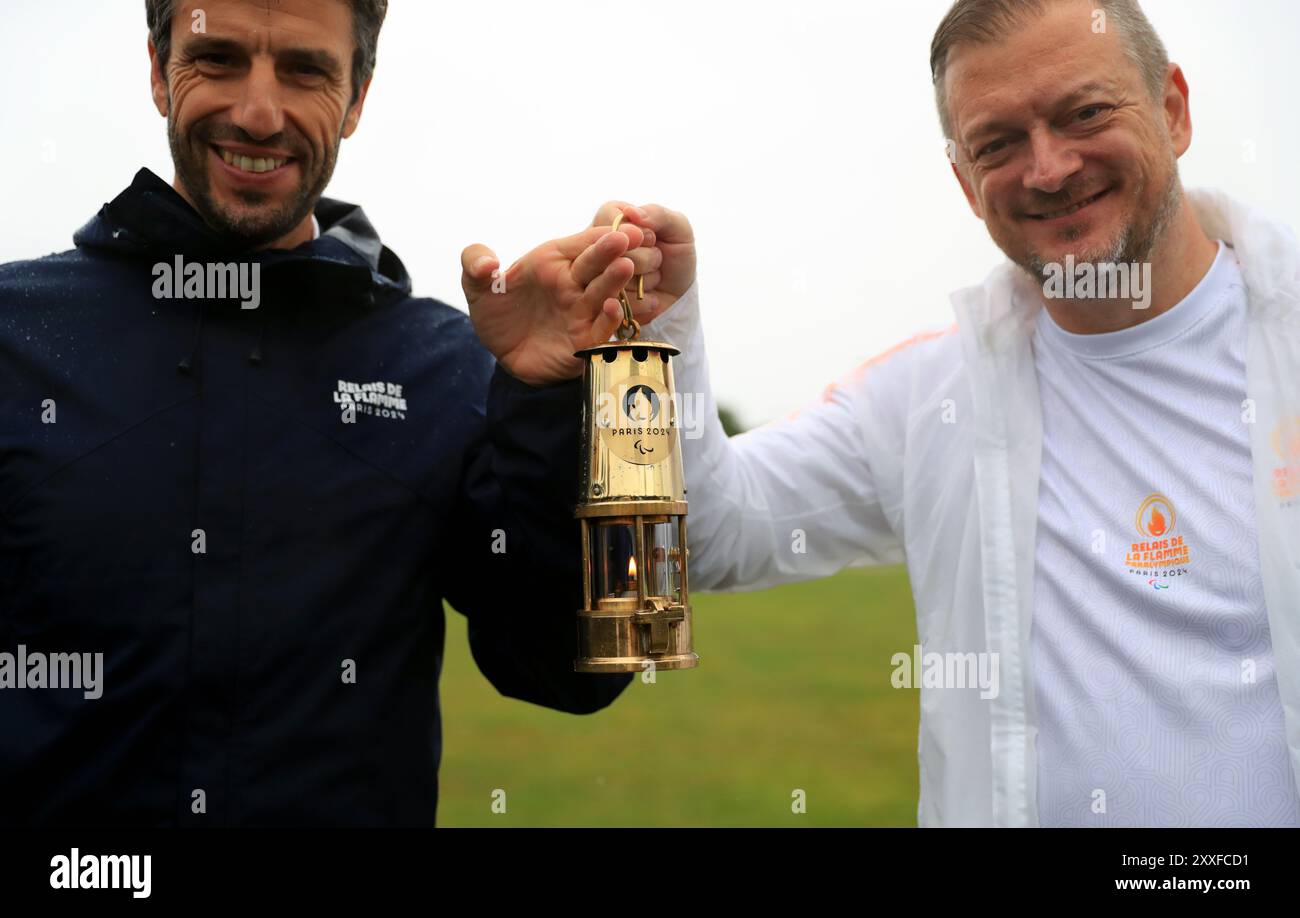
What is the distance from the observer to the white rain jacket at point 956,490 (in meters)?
4.30

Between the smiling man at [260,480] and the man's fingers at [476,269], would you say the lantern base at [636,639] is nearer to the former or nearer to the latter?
the smiling man at [260,480]

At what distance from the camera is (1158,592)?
4.25 metres

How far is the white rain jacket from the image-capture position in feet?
14.1

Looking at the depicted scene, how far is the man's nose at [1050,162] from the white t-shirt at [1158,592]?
0.54 m

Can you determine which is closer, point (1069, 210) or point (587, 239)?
point (587, 239)

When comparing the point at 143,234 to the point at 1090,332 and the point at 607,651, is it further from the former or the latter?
Answer: the point at 1090,332

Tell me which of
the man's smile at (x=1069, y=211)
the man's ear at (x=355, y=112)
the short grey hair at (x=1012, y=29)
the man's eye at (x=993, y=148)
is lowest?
the man's smile at (x=1069, y=211)

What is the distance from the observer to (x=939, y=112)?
4840mm

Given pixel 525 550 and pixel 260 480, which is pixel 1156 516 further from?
pixel 260 480

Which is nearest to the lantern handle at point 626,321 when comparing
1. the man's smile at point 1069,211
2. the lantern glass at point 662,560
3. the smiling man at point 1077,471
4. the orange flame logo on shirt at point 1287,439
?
the smiling man at point 1077,471

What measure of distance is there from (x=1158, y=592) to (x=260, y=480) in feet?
8.99

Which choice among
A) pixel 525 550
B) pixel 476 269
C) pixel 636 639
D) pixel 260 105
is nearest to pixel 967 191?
pixel 476 269

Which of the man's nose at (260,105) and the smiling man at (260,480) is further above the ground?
the man's nose at (260,105)

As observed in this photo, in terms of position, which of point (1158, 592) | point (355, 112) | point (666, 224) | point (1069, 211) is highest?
point (355, 112)
